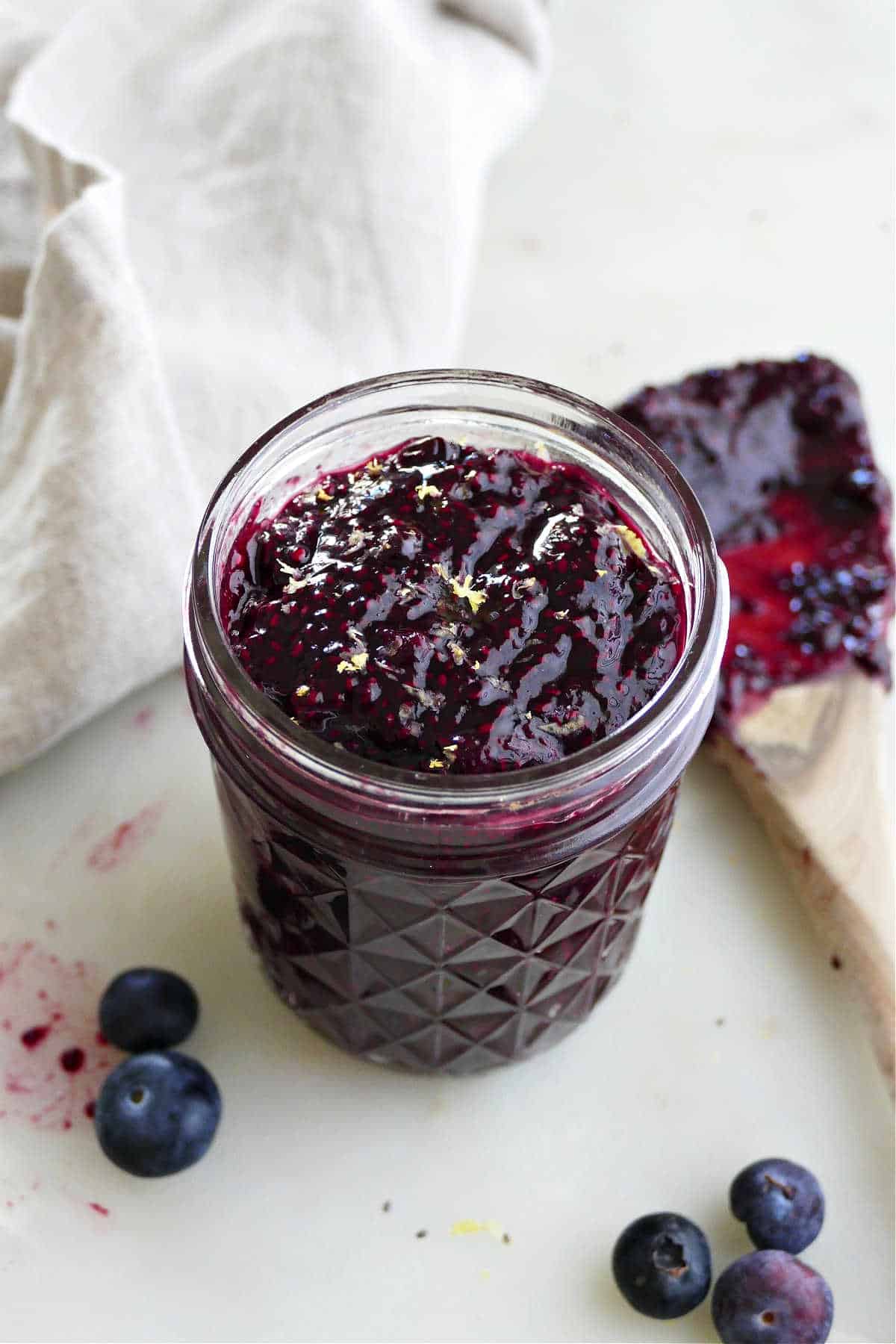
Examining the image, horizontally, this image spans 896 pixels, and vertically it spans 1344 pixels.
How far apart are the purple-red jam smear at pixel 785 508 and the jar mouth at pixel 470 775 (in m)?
0.48

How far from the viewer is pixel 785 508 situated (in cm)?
219

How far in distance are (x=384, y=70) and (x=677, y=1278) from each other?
1.69 meters

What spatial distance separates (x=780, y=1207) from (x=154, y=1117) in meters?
0.71

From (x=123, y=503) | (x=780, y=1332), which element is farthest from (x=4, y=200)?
(x=780, y=1332)

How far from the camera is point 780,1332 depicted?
1.68 meters

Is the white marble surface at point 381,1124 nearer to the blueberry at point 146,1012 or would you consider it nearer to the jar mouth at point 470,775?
the blueberry at point 146,1012

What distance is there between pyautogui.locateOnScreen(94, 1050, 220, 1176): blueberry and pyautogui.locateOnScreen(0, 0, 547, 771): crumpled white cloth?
0.45m

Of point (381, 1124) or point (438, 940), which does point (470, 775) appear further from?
point (381, 1124)

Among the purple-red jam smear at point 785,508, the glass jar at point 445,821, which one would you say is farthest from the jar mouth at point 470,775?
the purple-red jam smear at point 785,508

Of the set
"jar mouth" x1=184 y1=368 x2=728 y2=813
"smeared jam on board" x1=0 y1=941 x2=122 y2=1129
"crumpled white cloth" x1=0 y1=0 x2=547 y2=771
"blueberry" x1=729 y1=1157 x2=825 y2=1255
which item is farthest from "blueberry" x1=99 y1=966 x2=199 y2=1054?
"blueberry" x1=729 y1=1157 x2=825 y2=1255

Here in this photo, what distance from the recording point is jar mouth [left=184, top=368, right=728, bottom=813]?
1.37 metres

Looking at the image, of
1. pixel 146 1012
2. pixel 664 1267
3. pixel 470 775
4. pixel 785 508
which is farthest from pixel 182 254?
pixel 664 1267

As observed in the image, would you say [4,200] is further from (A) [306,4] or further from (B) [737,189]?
(B) [737,189]

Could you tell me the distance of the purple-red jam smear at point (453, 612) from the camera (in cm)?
142
